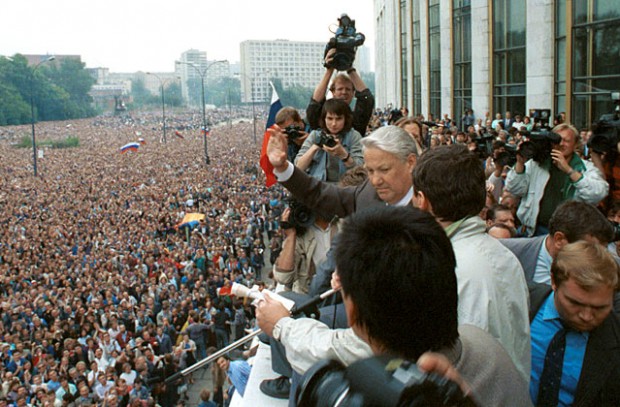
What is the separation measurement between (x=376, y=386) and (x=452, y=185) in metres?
1.41

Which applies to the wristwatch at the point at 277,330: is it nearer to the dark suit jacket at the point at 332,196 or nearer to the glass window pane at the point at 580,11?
the dark suit jacket at the point at 332,196

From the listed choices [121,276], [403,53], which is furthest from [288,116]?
[403,53]

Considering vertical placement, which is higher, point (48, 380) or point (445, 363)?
point (445, 363)

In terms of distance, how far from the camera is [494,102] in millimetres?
21000

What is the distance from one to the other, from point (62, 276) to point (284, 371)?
15837 millimetres

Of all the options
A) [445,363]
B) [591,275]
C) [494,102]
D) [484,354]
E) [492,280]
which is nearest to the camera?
[445,363]

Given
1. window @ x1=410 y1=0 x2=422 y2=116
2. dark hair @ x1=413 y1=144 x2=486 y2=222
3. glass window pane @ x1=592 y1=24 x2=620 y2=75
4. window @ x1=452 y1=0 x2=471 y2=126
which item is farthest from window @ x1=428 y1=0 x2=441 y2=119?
dark hair @ x1=413 y1=144 x2=486 y2=222

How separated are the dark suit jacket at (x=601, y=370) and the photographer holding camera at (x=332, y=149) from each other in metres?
2.28

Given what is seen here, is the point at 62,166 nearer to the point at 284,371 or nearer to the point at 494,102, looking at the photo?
the point at 494,102

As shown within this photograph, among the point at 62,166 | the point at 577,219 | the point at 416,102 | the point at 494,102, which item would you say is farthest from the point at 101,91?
the point at 577,219

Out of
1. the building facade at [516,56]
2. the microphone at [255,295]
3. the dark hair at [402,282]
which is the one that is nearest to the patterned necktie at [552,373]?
the microphone at [255,295]

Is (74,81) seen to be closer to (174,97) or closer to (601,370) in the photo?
(174,97)

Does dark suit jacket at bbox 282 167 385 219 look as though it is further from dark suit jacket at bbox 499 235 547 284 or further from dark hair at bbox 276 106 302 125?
dark hair at bbox 276 106 302 125

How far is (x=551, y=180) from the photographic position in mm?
5336
